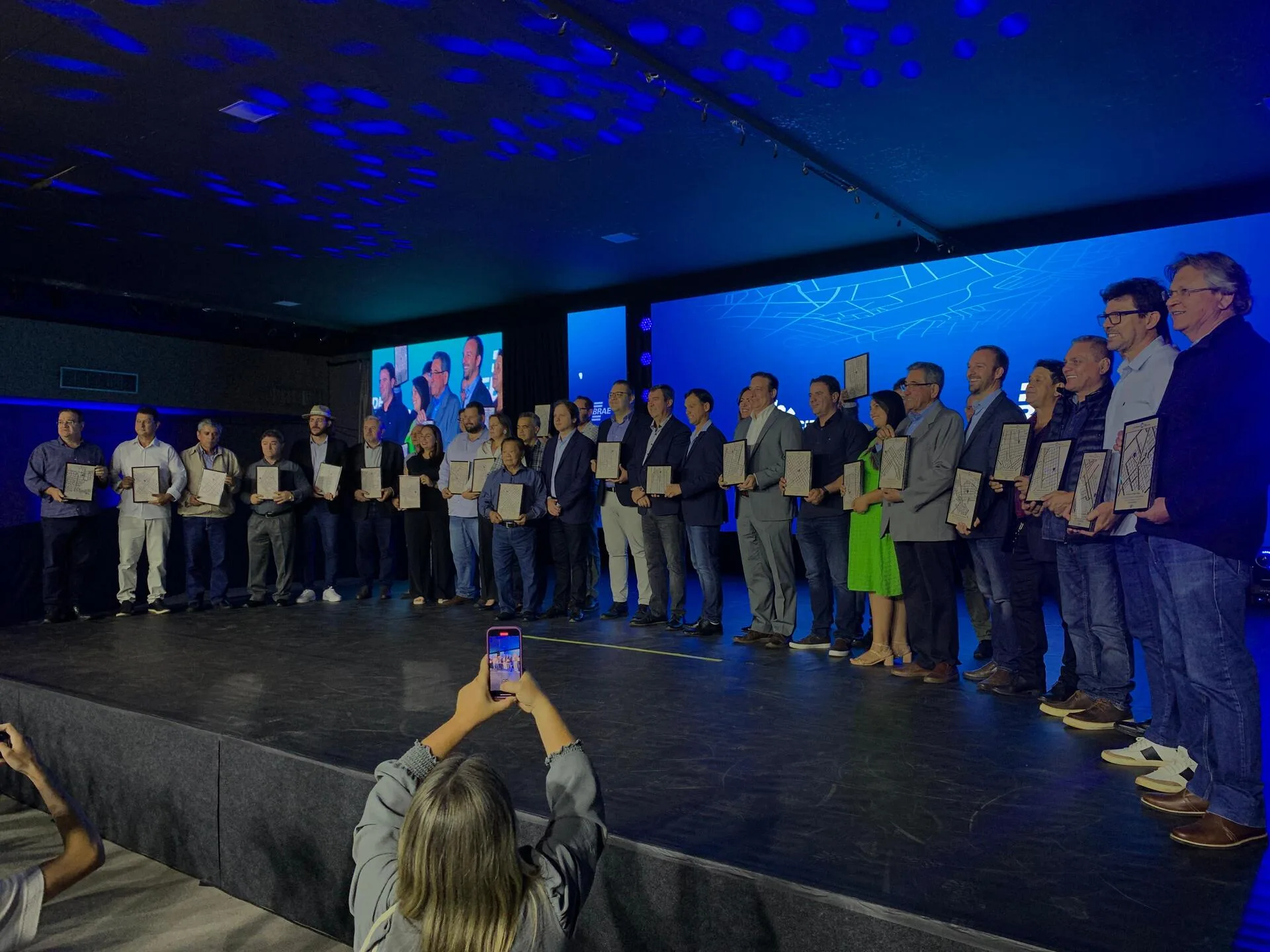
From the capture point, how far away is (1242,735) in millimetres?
1997

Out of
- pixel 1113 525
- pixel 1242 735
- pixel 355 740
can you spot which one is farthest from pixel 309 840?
pixel 1113 525

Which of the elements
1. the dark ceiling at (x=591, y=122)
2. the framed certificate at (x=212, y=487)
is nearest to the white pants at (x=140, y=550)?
the framed certificate at (x=212, y=487)

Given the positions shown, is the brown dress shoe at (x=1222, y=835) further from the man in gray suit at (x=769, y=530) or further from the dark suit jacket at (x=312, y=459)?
the dark suit jacket at (x=312, y=459)

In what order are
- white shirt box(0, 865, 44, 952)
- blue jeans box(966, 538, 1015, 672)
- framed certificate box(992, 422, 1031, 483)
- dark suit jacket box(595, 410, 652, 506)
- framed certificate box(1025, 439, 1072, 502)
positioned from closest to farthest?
white shirt box(0, 865, 44, 952) < framed certificate box(1025, 439, 1072, 502) < framed certificate box(992, 422, 1031, 483) < blue jeans box(966, 538, 1015, 672) < dark suit jacket box(595, 410, 652, 506)

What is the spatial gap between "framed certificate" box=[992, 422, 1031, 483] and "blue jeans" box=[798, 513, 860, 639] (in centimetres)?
115

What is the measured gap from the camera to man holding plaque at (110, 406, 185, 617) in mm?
6262

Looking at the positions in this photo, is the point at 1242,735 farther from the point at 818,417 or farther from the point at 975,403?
the point at 818,417

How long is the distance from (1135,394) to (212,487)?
5950 mm

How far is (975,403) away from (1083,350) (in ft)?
2.67

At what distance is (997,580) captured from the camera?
3713 millimetres

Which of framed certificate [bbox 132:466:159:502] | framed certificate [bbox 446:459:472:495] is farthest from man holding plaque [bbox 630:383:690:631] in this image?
framed certificate [bbox 132:466:159:502]

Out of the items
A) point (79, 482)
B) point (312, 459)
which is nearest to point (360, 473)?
point (312, 459)

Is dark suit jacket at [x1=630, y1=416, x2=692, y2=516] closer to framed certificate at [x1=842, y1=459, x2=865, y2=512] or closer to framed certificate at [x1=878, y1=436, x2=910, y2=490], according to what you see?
framed certificate at [x1=842, y1=459, x2=865, y2=512]

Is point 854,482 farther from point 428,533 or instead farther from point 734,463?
point 428,533
